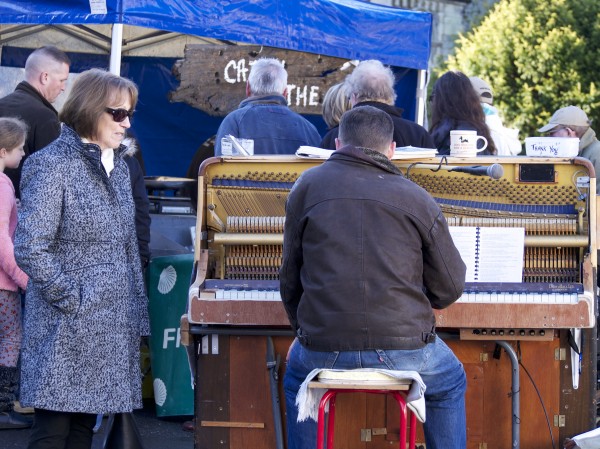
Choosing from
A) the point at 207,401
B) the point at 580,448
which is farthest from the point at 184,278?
the point at 580,448

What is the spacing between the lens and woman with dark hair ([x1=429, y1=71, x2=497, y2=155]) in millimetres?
6363

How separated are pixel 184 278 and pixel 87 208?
217cm

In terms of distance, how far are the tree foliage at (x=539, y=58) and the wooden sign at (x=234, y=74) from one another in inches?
312

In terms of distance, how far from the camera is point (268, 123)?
6.38m

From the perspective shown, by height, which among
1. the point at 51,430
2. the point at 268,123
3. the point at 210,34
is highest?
the point at 210,34

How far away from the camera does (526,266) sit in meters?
4.82

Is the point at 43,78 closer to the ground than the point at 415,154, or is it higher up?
higher up

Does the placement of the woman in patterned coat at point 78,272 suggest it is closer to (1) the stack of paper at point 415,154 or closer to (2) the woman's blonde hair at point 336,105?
(1) the stack of paper at point 415,154

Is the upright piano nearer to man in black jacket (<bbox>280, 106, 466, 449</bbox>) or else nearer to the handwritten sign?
the handwritten sign

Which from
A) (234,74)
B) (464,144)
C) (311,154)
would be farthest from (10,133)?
(234,74)

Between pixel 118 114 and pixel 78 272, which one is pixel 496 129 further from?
pixel 78 272

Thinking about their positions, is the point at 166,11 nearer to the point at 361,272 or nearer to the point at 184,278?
the point at 184,278

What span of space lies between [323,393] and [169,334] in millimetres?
2763

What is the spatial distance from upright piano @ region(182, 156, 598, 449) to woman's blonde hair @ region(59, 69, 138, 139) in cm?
71
